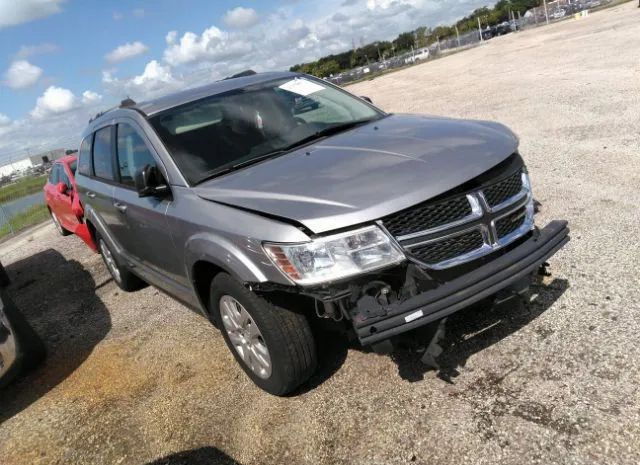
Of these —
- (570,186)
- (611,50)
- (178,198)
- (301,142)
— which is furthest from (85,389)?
(611,50)

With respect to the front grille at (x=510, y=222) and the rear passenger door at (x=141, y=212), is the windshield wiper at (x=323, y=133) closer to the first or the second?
the rear passenger door at (x=141, y=212)

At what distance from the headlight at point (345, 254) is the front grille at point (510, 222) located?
2.22 feet

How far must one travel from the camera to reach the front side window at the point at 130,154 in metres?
4.00

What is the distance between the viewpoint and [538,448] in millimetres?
2502

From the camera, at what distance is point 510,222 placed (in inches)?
121

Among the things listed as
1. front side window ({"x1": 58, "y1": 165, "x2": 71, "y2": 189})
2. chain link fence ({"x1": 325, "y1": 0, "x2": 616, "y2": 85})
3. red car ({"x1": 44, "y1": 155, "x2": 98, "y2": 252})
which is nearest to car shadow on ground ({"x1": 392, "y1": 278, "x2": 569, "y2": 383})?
red car ({"x1": 44, "y1": 155, "x2": 98, "y2": 252})

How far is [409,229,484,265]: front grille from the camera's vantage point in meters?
2.74

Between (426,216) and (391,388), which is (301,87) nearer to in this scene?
(426,216)

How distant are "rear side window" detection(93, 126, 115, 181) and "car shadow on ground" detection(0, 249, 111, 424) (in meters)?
1.51

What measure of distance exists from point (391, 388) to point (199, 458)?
1180 millimetres

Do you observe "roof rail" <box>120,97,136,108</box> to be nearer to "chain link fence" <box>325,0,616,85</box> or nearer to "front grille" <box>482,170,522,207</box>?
"front grille" <box>482,170,522,207</box>

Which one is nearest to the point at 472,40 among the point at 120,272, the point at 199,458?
the point at 120,272

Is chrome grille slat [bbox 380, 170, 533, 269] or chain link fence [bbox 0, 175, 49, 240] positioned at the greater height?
chrome grille slat [bbox 380, 170, 533, 269]

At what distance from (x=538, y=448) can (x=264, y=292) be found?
5.06 feet
